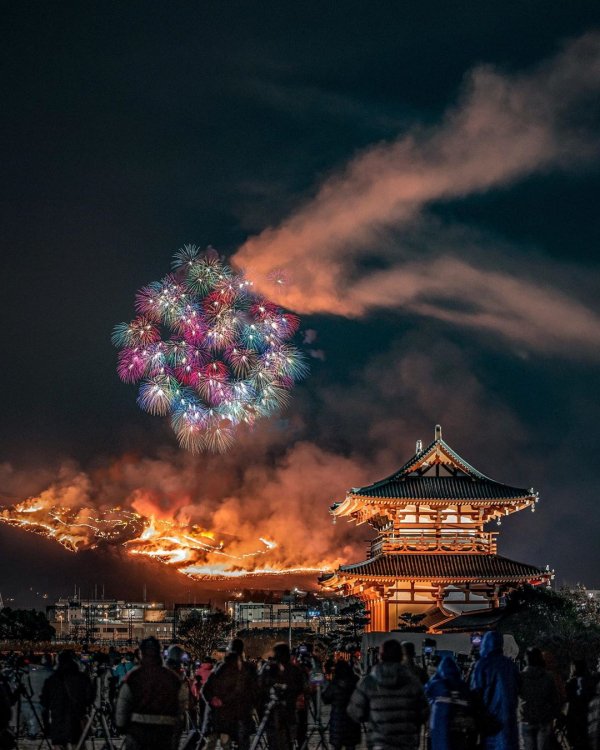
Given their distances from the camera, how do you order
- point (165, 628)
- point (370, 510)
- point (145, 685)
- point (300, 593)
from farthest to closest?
point (165, 628)
point (300, 593)
point (370, 510)
point (145, 685)

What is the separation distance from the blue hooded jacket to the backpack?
14mm

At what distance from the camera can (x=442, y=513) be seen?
50125 mm

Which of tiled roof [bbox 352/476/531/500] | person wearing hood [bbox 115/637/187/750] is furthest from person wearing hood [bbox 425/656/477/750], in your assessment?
tiled roof [bbox 352/476/531/500]

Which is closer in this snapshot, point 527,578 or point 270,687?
point 270,687

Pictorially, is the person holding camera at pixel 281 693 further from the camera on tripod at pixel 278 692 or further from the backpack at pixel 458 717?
the backpack at pixel 458 717

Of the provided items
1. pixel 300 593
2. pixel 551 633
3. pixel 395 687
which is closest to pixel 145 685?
pixel 395 687

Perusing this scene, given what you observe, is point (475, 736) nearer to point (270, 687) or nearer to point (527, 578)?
point (270, 687)

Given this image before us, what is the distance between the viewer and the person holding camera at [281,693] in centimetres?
1373

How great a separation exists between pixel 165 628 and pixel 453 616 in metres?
65.3

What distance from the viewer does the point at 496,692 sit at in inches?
460

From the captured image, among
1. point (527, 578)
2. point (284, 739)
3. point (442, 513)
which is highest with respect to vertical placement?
point (442, 513)

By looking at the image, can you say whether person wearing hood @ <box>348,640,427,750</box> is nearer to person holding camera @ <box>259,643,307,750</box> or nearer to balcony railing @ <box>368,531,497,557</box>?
person holding camera @ <box>259,643,307,750</box>

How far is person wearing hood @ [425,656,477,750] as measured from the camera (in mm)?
11320

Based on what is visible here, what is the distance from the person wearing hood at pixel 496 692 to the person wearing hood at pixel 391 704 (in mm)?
1454
